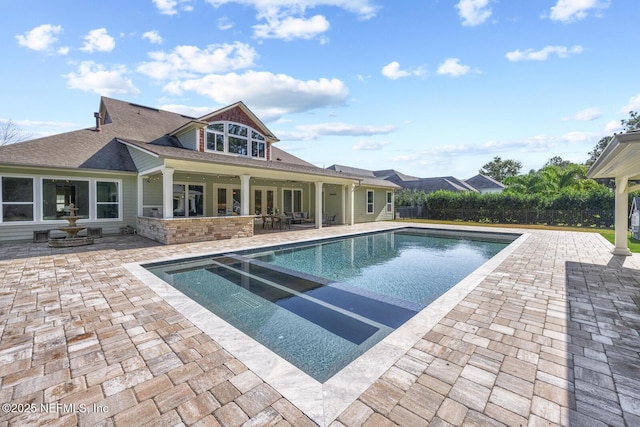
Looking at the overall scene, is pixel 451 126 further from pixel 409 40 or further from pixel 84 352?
pixel 84 352

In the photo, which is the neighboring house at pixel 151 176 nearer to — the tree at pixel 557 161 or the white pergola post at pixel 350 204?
the white pergola post at pixel 350 204

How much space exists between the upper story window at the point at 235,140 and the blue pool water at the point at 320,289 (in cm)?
688

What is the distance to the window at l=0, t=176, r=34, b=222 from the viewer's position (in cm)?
1026

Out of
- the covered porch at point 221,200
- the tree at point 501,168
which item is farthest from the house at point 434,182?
the tree at point 501,168

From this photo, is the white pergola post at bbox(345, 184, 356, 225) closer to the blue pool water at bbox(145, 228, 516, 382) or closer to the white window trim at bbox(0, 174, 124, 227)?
the blue pool water at bbox(145, 228, 516, 382)

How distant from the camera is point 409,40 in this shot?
11.3 meters

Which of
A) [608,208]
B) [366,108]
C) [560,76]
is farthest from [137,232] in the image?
[608,208]

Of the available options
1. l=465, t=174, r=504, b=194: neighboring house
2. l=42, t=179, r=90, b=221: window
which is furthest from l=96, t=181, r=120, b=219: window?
l=465, t=174, r=504, b=194: neighboring house

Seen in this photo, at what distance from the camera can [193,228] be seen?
424 inches

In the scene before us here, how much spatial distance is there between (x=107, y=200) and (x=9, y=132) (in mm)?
26125

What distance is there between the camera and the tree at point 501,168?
189 feet

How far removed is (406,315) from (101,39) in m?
14.7

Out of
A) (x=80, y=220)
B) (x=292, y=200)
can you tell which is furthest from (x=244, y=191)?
(x=292, y=200)

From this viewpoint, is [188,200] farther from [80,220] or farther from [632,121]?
[632,121]
